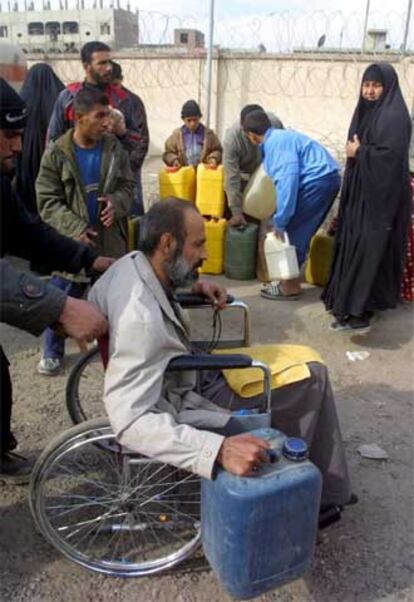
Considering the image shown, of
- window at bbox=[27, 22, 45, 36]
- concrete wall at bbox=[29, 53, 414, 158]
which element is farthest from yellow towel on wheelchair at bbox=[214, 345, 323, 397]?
window at bbox=[27, 22, 45, 36]

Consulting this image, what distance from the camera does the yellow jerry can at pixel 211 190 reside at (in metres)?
5.45

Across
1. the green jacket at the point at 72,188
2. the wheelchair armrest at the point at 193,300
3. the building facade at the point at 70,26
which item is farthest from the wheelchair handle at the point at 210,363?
the building facade at the point at 70,26

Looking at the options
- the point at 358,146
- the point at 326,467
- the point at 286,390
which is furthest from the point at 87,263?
the point at 358,146

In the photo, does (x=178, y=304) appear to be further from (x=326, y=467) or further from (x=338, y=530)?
(x=338, y=530)

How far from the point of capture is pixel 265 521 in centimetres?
164

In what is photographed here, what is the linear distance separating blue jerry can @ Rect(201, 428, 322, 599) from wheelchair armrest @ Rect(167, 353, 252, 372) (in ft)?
0.94

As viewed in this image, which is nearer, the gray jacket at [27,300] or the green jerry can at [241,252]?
the gray jacket at [27,300]

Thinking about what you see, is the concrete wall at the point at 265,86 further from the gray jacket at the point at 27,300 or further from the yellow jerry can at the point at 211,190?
the gray jacket at the point at 27,300

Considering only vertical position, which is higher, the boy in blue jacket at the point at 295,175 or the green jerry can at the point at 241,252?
the boy in blue jacket at the point at 295,175

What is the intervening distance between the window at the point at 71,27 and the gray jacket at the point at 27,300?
23.2 meters

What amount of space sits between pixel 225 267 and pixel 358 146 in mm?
1873

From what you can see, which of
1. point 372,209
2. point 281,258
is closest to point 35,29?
point 281,258

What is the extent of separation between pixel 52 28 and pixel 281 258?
20006 mm

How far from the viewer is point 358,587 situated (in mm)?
2104
